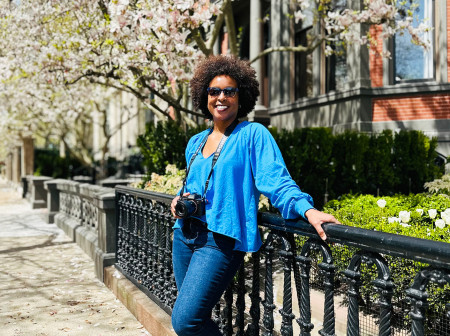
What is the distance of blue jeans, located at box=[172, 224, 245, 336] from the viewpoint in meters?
2.69

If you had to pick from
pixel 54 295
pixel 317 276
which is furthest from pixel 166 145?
pixel 317 276

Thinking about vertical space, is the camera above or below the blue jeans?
above

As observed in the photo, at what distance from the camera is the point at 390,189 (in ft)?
30.3

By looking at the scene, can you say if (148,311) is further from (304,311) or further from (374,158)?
(374,158)

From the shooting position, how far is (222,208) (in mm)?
2746

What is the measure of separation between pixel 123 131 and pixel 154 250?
3185 centimetres

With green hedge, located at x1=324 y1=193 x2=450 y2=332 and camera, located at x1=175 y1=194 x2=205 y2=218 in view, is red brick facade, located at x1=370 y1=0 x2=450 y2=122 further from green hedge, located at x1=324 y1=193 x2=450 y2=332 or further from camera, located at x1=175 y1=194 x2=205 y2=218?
camera, located at x1=175 y1=194 x2=205 y2=218

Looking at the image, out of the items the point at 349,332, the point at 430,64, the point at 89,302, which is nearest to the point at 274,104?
the point at 430,64

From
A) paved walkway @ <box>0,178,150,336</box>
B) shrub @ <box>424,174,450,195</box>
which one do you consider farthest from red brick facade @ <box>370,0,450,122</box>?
paved walkway @ <box>0,178,150,336</box>

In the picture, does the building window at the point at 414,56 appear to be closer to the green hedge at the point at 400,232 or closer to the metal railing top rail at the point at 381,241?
the green hedge at the point at 400,232

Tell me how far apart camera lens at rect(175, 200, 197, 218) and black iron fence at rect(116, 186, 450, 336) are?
0.47 meters

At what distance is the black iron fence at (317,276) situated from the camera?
1953 mm

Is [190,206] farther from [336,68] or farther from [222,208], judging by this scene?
[336,68]

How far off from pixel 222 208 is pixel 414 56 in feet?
33.5
